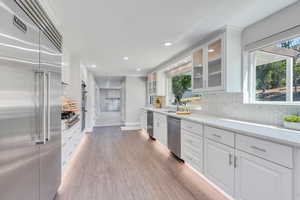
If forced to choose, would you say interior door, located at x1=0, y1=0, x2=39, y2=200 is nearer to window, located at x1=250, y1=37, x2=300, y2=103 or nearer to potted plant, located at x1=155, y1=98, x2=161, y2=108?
window, located at x1=250, y1=37, x2=300, y2=103

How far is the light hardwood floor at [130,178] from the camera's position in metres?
2.10

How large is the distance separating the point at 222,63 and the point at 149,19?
1.25 metres

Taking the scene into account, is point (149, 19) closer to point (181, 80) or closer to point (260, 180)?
point (260, 180)

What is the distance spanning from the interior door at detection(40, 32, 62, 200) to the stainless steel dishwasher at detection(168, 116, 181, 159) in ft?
6.55

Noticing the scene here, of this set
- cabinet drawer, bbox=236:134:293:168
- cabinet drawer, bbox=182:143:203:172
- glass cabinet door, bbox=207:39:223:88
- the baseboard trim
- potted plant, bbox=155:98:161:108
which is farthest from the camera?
the baseboard trim

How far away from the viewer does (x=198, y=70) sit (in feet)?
10.00

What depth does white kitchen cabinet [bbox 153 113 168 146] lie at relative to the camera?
12.6ft

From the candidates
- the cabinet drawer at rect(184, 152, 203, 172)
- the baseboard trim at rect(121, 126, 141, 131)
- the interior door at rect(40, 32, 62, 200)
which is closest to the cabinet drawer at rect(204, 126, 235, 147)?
the cabinet drawer at rect(184, 152, 203, 172)

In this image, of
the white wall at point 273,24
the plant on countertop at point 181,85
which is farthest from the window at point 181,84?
the white wall at point 273,24

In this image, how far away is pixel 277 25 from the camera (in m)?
1.99

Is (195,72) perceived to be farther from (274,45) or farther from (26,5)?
(26,5)

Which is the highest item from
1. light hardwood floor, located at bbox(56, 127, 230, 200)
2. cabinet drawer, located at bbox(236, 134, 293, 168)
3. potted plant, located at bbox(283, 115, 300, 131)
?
potted plant, located at bbox(283, 115, 300, 131)

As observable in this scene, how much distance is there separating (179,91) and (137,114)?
125 inches

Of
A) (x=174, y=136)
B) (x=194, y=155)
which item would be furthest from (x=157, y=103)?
(x=194, y=155)
